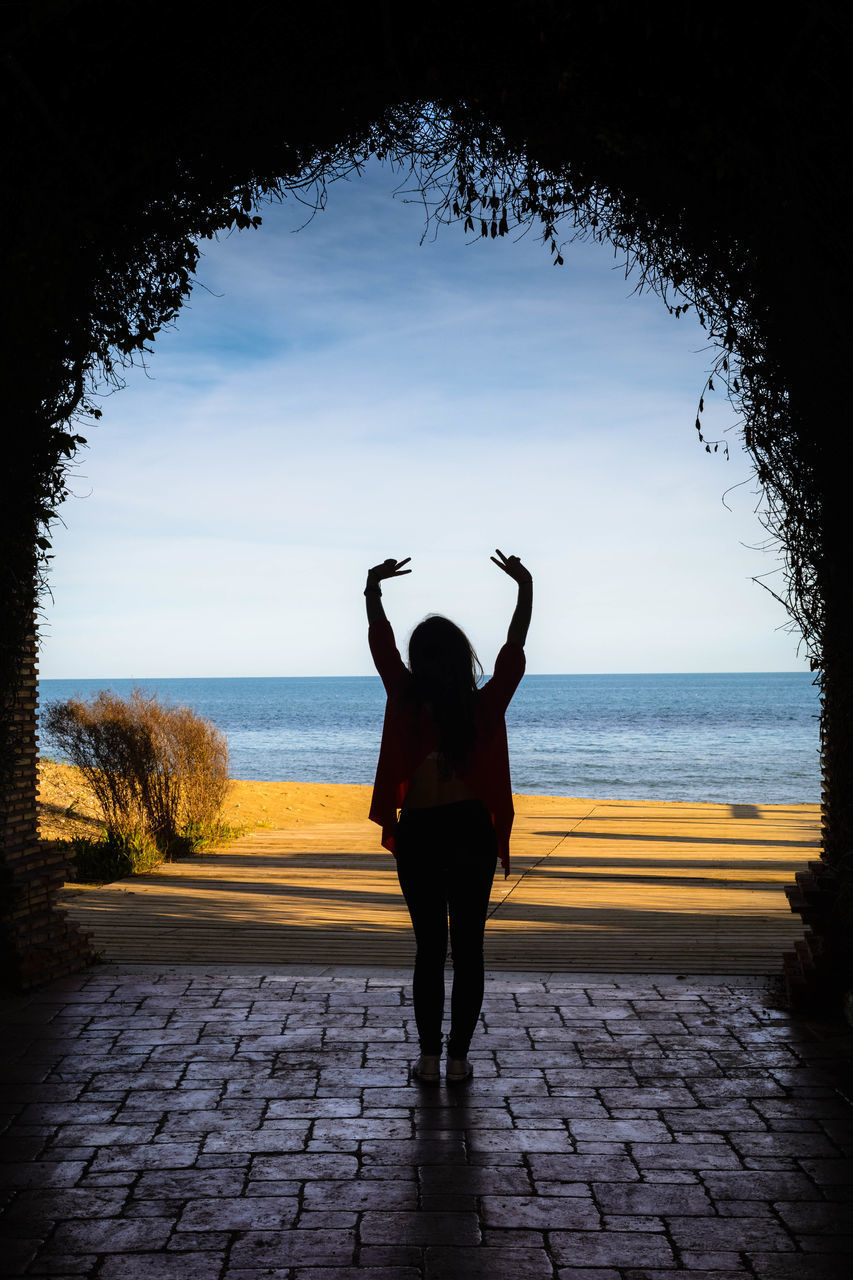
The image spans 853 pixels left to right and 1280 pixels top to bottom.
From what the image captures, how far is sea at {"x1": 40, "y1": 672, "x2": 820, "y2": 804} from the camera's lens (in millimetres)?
27422

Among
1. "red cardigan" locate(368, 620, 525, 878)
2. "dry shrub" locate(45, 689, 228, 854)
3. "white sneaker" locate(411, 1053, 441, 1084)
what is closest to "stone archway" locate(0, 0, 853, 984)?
"red cardigan" locate(368, 620, 525, 878)

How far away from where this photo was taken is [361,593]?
4.42 metres

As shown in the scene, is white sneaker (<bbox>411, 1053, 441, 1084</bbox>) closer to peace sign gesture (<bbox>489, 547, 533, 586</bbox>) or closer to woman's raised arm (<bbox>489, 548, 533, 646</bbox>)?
woman's raised arm (<bbox>489, 548, 533, 646</bbox>)

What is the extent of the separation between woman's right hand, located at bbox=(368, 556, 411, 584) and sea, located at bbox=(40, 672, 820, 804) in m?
2.08

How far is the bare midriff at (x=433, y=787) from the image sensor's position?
3977mm

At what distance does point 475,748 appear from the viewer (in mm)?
3947

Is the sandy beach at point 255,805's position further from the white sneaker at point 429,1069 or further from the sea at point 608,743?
the white sneaker at point 429,1069

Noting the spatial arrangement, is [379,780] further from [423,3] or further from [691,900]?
[691,900]

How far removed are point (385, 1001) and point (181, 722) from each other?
7.56 meters

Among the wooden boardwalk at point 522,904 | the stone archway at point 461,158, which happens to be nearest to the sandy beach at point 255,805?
the wooden boardwalk at point 522,904

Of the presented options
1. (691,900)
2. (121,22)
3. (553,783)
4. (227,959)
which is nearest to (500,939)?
(227,959)

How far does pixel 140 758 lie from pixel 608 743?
3589 cm

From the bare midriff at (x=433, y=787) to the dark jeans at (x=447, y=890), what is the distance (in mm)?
25

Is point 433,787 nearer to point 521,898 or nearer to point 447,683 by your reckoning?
point 447,683
